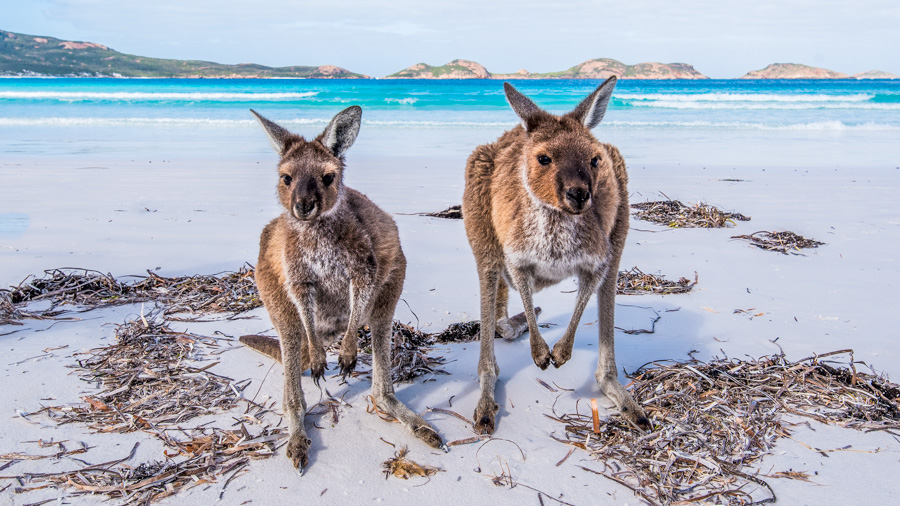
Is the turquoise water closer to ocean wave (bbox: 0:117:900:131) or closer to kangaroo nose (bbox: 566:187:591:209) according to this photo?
ocean wave (bbox: 0:117:900:131)

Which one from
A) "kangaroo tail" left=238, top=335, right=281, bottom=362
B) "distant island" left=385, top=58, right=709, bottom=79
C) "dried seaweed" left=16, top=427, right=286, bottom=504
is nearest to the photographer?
"dried seaweed" left=16, top=427, right=286, bottom=504

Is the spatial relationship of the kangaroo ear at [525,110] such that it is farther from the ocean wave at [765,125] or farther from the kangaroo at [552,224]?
the ocean wave at [765,125]

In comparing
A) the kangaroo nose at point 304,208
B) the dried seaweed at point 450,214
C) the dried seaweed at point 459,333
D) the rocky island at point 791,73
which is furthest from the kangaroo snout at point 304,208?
the rocky island at point 791,73

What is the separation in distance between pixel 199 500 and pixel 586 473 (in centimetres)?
135

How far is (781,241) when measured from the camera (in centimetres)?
518

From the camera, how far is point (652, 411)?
264cm

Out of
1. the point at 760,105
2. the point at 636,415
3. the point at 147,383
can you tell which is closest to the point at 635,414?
the point at 636,415

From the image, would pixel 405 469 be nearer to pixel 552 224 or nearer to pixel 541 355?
pixel 541 355

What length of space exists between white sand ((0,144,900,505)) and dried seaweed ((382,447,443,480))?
1.3 inches

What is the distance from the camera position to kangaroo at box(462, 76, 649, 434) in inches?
102

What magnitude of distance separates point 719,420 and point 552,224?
1.05m

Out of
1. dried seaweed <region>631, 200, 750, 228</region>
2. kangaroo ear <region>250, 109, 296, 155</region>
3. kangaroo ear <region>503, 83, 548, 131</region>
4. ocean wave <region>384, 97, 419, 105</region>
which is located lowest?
dried seaweed <region>631, 200, 750, 228</region>

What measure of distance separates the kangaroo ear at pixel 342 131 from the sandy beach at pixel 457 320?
113 centimetres

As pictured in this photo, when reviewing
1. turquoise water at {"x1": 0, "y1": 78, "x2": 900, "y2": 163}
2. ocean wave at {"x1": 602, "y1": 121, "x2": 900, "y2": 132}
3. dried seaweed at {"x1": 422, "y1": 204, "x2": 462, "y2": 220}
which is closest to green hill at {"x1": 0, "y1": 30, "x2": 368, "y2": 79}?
turquoise water at {"x1": 0, "y1": 78, "x2": 900, "y2": 163}
